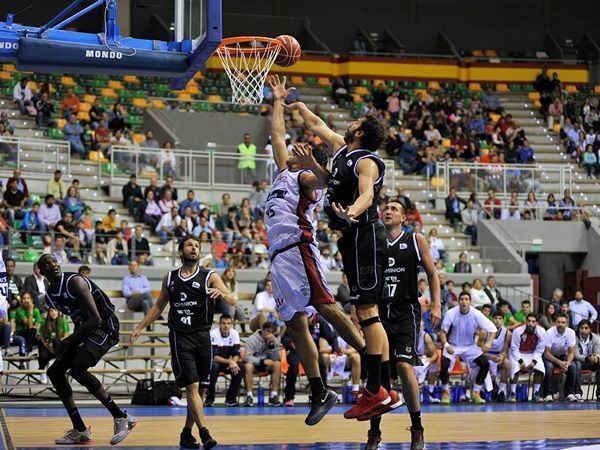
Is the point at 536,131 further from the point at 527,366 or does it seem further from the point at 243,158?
the point at 527,366

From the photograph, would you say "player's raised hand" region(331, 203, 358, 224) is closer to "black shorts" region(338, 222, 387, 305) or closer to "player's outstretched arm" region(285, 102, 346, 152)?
"black shorts" region(338, 222, 387, 305)

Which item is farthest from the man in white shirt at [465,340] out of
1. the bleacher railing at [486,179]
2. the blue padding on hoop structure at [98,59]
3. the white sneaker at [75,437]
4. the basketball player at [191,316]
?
the bleacher railing at [486,179]

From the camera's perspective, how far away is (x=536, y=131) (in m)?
37.0

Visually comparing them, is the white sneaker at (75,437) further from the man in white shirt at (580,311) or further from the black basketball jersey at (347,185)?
the man in white shirt at (580,311)

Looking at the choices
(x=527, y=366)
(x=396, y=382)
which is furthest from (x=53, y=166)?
(x=527, y=366)

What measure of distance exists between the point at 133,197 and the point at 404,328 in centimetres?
1533

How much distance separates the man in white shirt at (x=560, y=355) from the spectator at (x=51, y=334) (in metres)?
8.32

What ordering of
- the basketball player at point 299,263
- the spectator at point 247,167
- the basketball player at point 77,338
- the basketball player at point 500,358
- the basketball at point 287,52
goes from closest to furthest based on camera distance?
the basketball player at point 299,263
the basketball player at point 77,338
the basketball at point 287,52
the basketball player at point 500,358
the spectator at point 247,167

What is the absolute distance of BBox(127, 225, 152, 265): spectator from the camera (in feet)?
75.7

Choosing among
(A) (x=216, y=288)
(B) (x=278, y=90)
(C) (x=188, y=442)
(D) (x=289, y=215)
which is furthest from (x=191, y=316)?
(B) (x=278, y=90)

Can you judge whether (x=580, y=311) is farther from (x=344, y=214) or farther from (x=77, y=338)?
(x=344, y=214)

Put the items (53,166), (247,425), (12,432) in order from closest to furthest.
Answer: (12,432)
(247,425)
(53,166)

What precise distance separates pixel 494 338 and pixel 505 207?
9.85 m

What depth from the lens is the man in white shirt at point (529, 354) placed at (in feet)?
65.3
